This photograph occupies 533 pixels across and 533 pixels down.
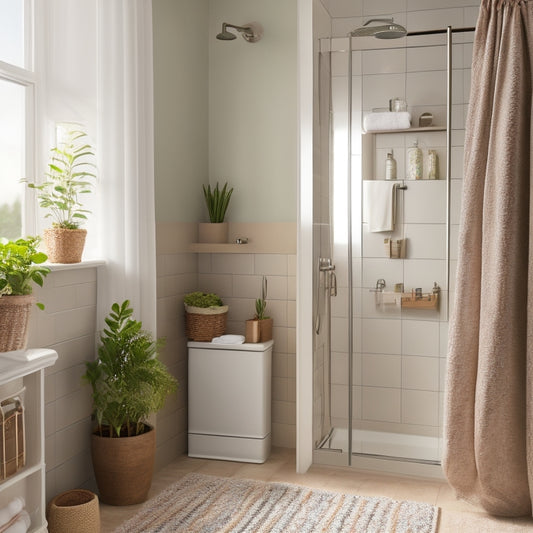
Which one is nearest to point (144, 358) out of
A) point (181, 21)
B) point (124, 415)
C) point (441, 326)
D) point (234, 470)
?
point (124, 415)

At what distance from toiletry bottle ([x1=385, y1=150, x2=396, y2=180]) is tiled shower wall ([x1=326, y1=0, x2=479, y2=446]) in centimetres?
3

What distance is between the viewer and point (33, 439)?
7.96 ft

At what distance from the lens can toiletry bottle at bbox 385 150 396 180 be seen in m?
3.46

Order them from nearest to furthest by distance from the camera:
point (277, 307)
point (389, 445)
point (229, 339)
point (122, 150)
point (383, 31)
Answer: point (122, 150), point (383, 31), point (389, 445), point (229, 339), point (277, 307)

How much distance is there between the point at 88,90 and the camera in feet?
10.2

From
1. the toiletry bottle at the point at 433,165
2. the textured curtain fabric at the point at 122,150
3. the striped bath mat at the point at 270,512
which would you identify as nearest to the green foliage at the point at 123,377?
the textured curtain fabric at the point at 122,150

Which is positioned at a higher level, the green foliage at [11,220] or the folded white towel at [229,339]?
the green foliage at [11,220]

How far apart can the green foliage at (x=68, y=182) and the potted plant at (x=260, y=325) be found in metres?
1.14

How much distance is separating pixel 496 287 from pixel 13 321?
1969 mm

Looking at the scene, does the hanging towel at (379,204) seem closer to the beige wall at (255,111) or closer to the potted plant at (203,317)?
the beige wall at (255,111)

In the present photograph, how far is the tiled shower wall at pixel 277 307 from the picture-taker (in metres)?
4.02

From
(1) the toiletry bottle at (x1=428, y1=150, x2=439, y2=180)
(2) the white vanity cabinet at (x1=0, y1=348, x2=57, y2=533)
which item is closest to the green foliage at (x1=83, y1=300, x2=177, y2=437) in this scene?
(2) the white vanity cabinet at (x1=0, y1=348, x2=57, y2=533)

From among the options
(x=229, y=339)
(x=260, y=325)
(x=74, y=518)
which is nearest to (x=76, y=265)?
(x=74, y=518)

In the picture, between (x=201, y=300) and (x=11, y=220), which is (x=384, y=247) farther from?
(x=11, y=220)
